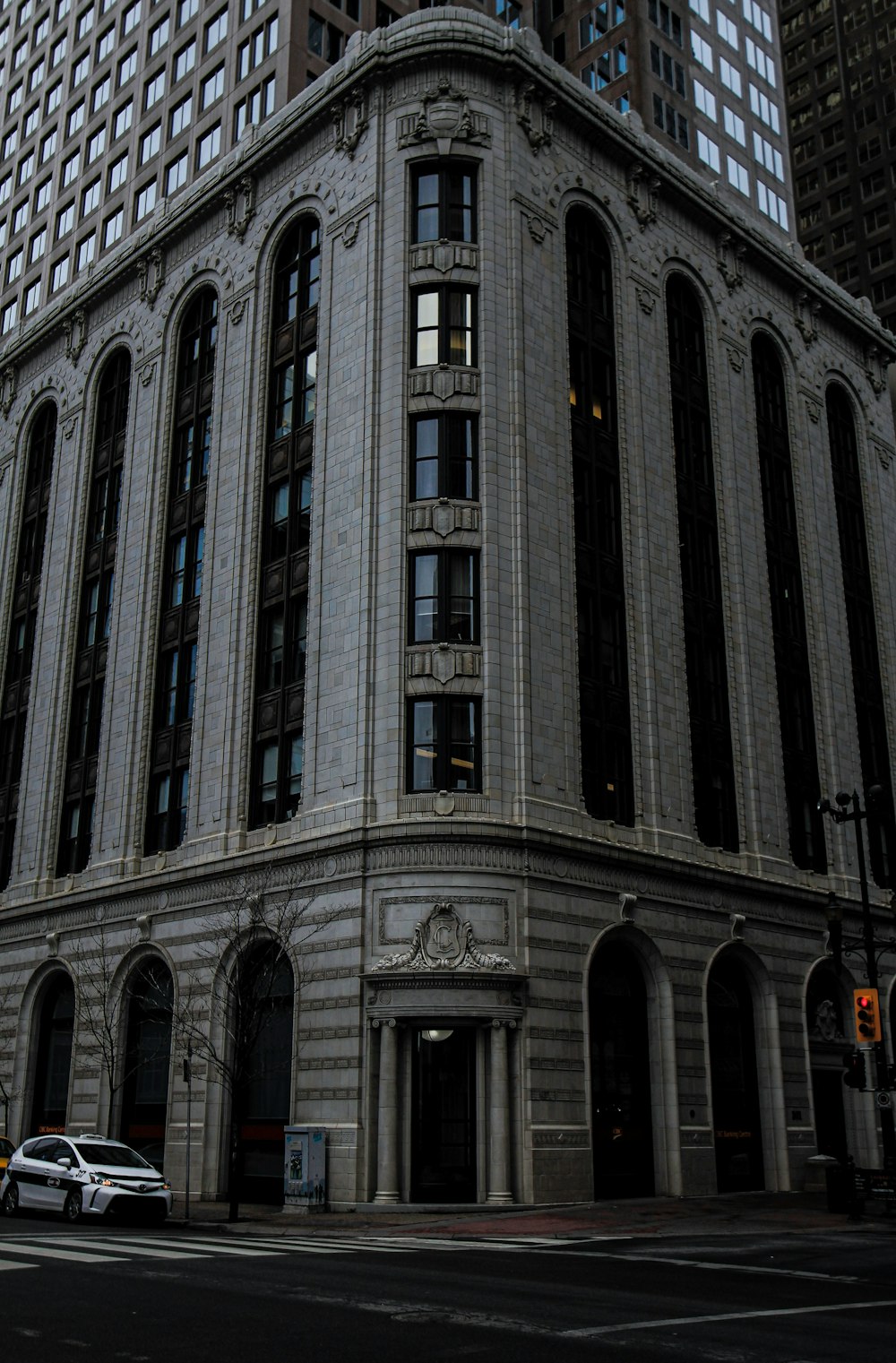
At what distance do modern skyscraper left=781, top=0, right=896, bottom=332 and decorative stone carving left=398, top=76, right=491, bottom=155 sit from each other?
Result: 217ft

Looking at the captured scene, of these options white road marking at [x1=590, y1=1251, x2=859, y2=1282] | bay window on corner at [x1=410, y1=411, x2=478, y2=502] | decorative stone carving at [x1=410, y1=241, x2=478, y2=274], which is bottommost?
white road marking at [x1=590, y1=1251, x2=859, y2=1282]

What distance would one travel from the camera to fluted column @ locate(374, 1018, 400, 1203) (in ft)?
102

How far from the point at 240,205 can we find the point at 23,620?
19.3 m

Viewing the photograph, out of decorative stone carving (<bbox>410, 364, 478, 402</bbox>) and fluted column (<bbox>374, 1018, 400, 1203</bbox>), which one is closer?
fluted column (<bbox>374, 1018, 400, 1203</bbox>)

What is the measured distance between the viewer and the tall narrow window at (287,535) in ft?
128

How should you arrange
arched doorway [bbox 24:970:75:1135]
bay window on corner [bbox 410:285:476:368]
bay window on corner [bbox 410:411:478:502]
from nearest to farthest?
bay window on corner [bbox 410:411:478:502], bay window on corner [bbox 410:285:476:368], arched doorway [bbox 24:970:75:1135]

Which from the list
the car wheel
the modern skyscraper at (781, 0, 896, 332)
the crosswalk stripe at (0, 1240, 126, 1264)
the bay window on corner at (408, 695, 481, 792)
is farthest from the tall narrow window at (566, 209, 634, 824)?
the modern skyscraper at (781, 0, 896, 332)

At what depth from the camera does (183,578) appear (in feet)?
150

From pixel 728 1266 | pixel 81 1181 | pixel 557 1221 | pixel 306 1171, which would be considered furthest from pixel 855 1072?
pixel 81 1181

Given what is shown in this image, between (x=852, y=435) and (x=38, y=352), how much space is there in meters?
36.3

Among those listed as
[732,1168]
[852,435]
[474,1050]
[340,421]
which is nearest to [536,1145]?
[474,1050]

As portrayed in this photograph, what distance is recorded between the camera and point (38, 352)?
58.0m

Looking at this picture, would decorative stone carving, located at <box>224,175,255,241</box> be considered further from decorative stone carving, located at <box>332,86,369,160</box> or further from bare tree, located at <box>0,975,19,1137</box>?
bare tree, located at <box>0,975,19,1137</box>

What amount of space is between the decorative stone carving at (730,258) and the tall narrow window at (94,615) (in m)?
23.8
